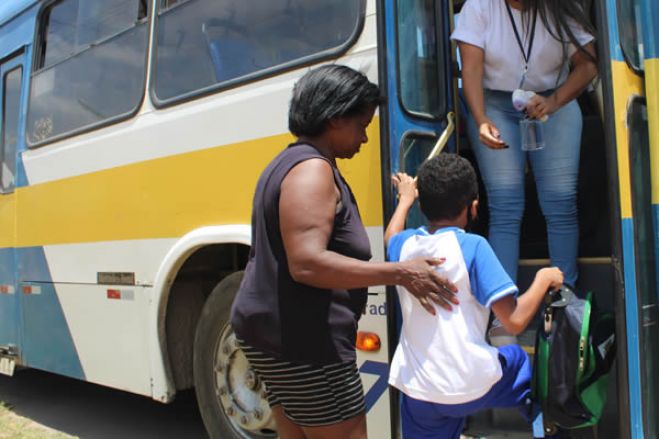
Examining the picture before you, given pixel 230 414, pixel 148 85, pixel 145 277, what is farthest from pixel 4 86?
pixel 230 414

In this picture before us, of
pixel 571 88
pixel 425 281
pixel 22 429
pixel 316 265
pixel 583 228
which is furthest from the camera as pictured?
pixel 22 429

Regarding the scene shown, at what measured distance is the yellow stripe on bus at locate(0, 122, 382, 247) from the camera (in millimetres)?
2703

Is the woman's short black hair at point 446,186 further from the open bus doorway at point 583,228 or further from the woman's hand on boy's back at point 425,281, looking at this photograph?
the open bus doorway at point 583,228

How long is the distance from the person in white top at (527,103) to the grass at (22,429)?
139 inches

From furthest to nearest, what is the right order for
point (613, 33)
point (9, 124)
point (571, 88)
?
point (9, 124) → point (571, 88) → point (613, 33)

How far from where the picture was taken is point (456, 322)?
2062mm

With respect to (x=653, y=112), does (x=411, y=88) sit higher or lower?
higher

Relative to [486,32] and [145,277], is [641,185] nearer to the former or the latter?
[486,32]

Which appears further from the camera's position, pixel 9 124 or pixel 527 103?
pixel 9 124

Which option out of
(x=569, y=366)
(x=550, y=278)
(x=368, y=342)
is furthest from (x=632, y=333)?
(x=368, y=342)

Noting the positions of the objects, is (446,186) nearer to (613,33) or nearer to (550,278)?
(550,278)

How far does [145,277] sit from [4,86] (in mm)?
2678

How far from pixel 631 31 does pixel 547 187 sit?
0.72 meters

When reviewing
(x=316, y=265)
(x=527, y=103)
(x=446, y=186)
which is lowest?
(x=316, y=265)
